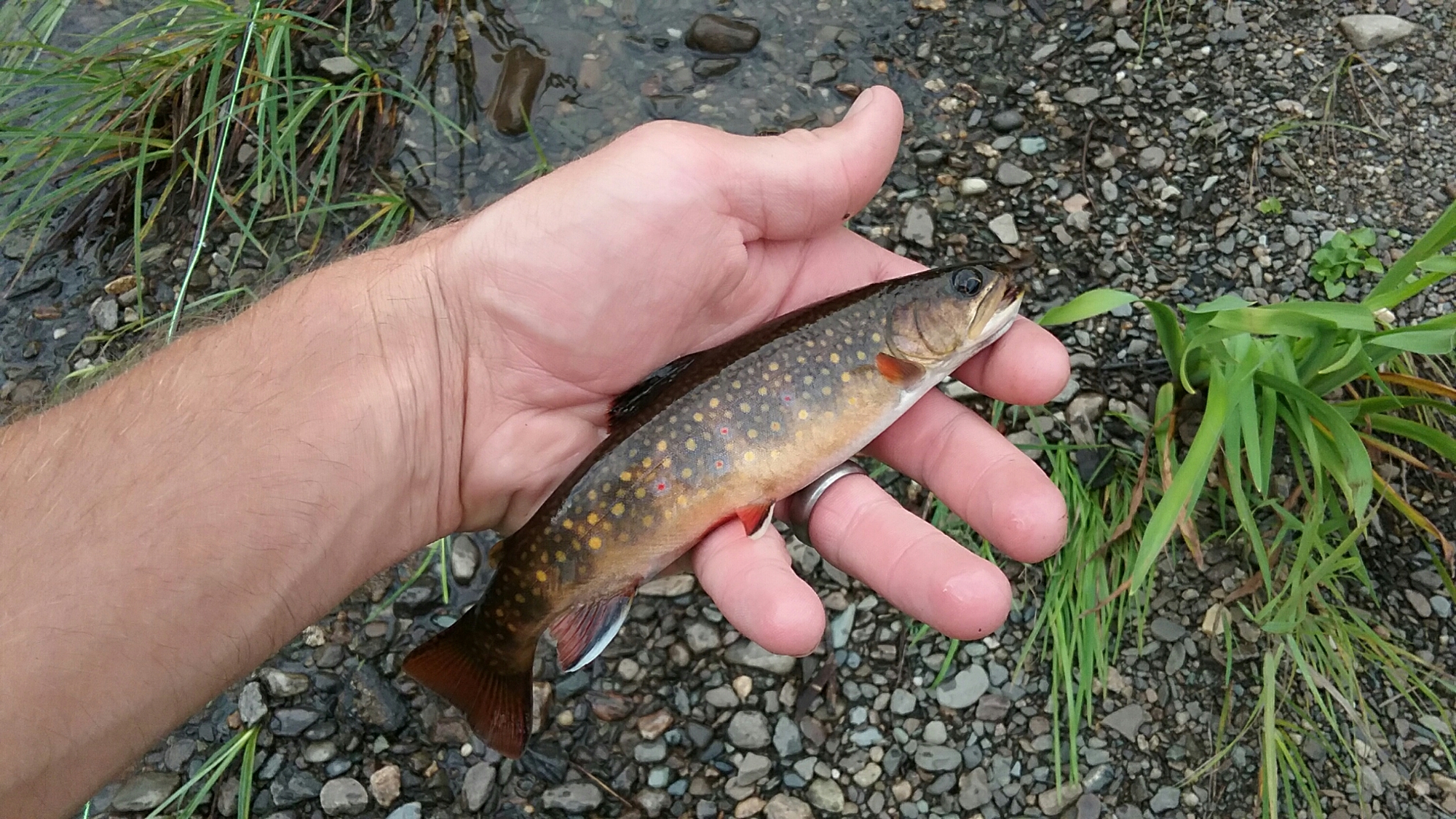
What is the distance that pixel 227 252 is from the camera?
15.3 ft

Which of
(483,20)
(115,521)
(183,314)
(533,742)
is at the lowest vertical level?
(533,742)

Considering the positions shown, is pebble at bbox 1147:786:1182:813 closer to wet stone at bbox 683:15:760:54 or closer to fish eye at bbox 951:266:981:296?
fish eye at bbox 951:266:981:296

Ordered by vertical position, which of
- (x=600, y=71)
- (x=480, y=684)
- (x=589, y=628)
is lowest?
(x=480, y=684)

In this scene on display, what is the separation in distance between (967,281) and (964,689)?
5.32 ft

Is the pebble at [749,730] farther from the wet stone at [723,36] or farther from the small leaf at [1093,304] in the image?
the wet stone at [723,36]

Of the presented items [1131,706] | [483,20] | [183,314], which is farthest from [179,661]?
[483,20]

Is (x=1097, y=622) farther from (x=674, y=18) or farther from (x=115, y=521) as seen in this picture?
(x=674, y=18)

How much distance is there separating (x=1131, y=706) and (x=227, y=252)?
456cm

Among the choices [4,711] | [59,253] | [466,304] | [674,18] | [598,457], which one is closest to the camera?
[4,711]

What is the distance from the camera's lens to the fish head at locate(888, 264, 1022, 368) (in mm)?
2914

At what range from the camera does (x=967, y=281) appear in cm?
294

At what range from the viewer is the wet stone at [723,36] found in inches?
199

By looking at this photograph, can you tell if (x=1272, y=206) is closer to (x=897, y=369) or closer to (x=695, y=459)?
(x=897, y=369)

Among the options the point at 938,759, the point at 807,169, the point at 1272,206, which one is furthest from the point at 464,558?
the point at 1272,206
